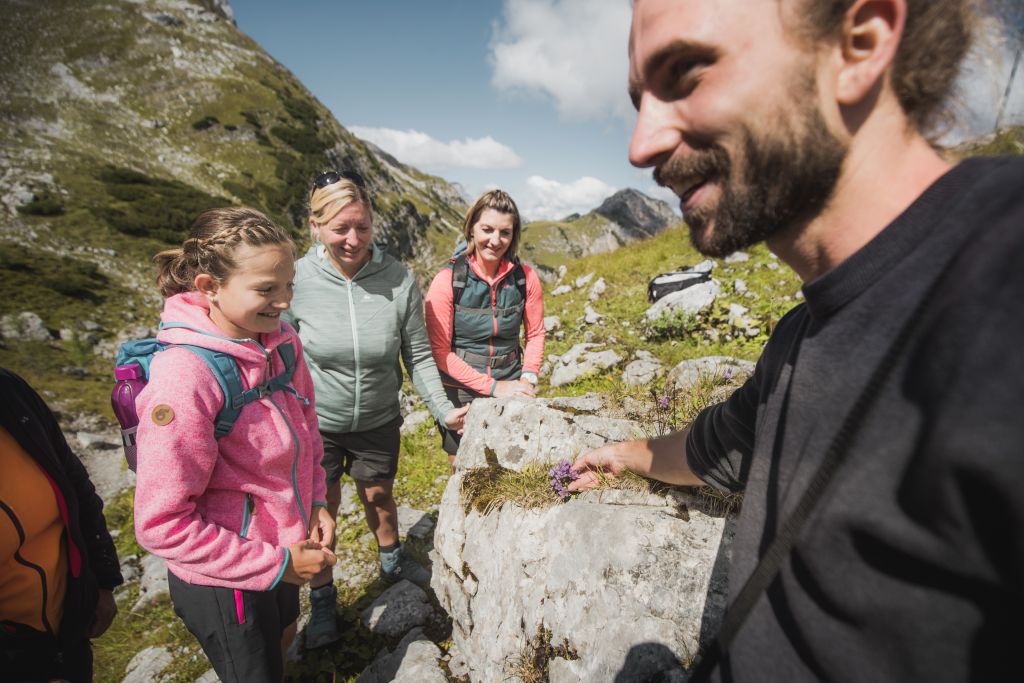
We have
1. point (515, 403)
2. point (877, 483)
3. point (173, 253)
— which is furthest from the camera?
point (515, 403)

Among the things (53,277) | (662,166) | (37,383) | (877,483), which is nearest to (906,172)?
(662,166)

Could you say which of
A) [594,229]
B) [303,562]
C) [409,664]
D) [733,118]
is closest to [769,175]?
[733,118]

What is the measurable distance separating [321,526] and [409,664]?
1.42 meters

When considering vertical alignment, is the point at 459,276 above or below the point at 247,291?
above

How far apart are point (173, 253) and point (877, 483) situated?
323 centimetres

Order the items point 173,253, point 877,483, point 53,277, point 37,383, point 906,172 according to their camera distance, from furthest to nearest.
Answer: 1. point 53,277
2. point 37,383
3. point 173,253
4. point 906,172
5. point 877,483

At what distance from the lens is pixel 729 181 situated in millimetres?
1200

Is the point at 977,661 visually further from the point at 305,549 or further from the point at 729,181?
the point at 305,549

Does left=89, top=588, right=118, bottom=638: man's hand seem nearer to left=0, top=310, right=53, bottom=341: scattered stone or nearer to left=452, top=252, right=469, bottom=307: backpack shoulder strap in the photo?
left=452, top=252, right=469, bottom=307: backpack shoulder strap

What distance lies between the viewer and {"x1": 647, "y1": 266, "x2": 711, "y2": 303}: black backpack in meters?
7.23

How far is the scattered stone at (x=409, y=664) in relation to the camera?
3.07 m

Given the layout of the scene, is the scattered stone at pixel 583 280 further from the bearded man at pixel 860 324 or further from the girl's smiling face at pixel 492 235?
the bearded man at pixel 860 324

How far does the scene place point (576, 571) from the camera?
2264 mm

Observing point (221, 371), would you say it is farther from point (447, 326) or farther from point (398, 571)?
point (398, 571)
